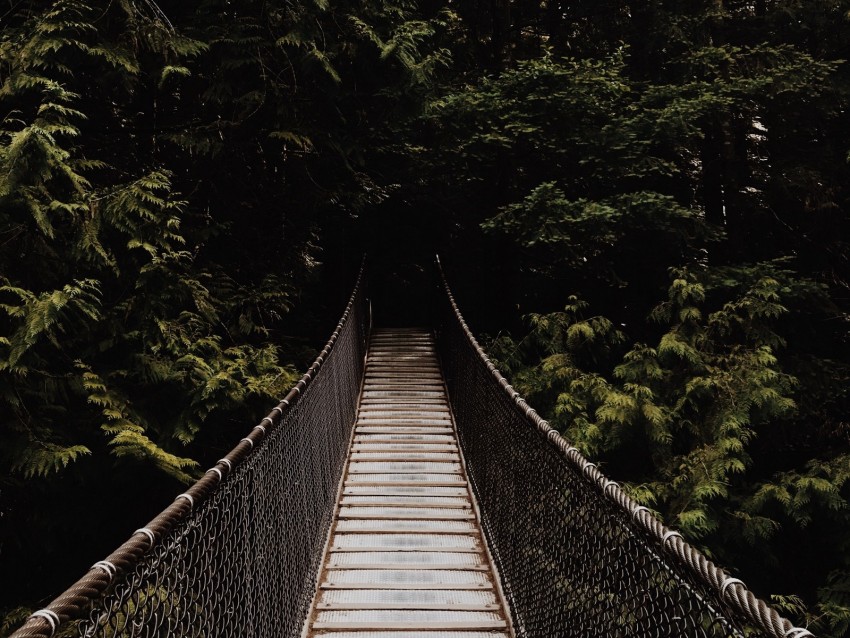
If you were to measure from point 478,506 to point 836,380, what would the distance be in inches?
178

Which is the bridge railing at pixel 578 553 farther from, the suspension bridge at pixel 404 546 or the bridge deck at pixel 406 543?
the bridge deck at pixel 406 543

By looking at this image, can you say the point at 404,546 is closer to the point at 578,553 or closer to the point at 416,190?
the point at 578,553

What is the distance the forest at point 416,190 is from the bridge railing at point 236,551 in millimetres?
1103

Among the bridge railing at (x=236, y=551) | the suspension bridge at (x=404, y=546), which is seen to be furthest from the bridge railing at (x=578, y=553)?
the bridge railing at (x=236, y=551)

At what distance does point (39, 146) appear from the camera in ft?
11.0

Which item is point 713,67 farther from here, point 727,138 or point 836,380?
point 836,380

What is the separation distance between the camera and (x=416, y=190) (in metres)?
9.00

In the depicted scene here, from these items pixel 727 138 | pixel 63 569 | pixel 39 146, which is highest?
pixel 727 138

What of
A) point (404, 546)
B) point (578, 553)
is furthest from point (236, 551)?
point (404, 546)

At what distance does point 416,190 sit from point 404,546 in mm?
6363

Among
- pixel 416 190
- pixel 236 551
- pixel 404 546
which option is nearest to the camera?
pixel 236 551

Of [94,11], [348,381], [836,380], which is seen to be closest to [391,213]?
[348,381]

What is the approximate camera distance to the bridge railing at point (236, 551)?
1.24 meters

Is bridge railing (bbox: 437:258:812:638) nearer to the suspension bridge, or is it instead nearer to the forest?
the suspension bridge
